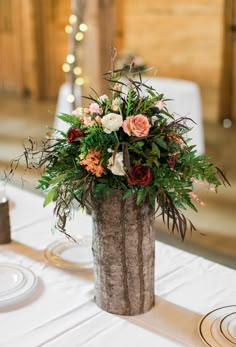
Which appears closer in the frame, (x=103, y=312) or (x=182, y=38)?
(x=103, y=312)

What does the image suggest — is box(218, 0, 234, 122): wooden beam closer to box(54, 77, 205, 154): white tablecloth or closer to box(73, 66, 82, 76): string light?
box(54, 77, 205, 154): white tablecloth

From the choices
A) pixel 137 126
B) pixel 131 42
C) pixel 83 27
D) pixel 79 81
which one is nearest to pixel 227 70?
pixel 131 42

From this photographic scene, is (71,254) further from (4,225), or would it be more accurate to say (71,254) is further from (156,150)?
(156,150)

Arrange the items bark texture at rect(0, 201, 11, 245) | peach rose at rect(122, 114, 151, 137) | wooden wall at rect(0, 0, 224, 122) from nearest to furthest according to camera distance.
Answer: peach rose at rect(122, 114, 151, 137)
bark texture at rect(0, 201, 11, 245)
wooden wall at rect(0, 0, 224, 122)

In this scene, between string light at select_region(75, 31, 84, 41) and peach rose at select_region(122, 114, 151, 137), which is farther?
string light at select_region(75, 31, 84, 41)

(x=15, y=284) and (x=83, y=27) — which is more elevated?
(x=83, y=27)

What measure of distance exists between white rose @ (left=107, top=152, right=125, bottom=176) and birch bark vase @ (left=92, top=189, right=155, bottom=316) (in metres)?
0.06

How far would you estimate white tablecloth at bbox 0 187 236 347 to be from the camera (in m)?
1.26

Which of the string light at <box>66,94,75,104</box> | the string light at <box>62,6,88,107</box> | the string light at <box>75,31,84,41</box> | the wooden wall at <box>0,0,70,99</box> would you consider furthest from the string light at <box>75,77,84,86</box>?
the wooden wall at <box>0,0,70,99</box>

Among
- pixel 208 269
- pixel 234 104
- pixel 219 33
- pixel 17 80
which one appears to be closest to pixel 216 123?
pixel 234 104

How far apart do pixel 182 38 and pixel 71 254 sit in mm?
5273

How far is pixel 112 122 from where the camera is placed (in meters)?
1.21

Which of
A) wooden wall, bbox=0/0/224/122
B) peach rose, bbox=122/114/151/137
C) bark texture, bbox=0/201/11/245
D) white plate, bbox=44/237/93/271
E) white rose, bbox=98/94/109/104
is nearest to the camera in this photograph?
peach rose, bbox=122/114/151/137

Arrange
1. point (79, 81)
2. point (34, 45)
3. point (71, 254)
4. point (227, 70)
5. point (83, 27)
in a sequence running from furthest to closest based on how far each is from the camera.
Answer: point (34, 45)
point (227, 70)
point (79, 81)
point (83, 27)
point (71, 254)
